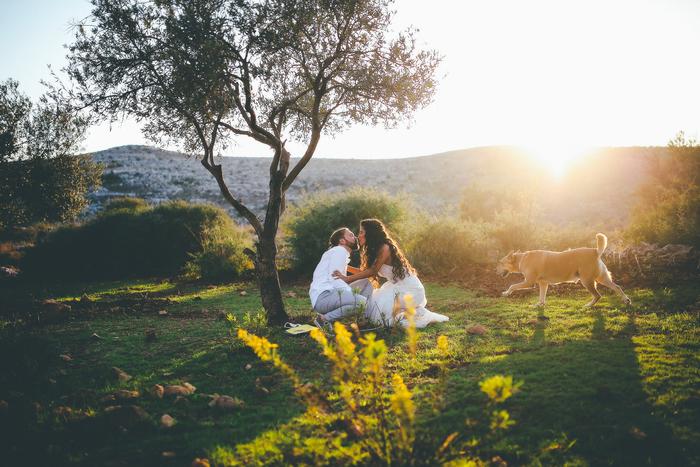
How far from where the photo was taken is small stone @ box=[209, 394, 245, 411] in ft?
13.9

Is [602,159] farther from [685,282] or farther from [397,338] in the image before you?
[397,338]

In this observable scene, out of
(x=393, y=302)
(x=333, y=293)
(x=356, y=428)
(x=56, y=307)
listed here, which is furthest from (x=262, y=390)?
(x=56, y=307)

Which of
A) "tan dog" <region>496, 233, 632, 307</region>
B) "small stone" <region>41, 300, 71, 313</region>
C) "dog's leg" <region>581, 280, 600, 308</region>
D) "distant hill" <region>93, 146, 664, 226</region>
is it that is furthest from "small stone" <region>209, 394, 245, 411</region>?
"distant hill" <region>93, 146, 664, 226</region>

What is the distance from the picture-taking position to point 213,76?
6812 millimetres

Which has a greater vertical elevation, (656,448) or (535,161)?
(535,161)

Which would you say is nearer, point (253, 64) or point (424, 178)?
point (253, 64)

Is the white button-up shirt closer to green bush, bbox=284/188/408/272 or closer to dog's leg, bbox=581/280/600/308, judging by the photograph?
dog's leg, bbox=581/280/600/308

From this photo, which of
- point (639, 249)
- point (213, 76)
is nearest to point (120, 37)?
point (213, 76)

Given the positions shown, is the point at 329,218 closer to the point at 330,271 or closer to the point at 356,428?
the point at 330,271

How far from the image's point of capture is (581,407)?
3771 mm

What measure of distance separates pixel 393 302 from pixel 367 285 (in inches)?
38.9

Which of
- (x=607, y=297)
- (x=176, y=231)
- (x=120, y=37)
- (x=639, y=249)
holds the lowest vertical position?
(x=607, y=297)

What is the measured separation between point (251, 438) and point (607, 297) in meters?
9.02

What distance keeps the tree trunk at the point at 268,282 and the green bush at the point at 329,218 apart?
8.18 metres
